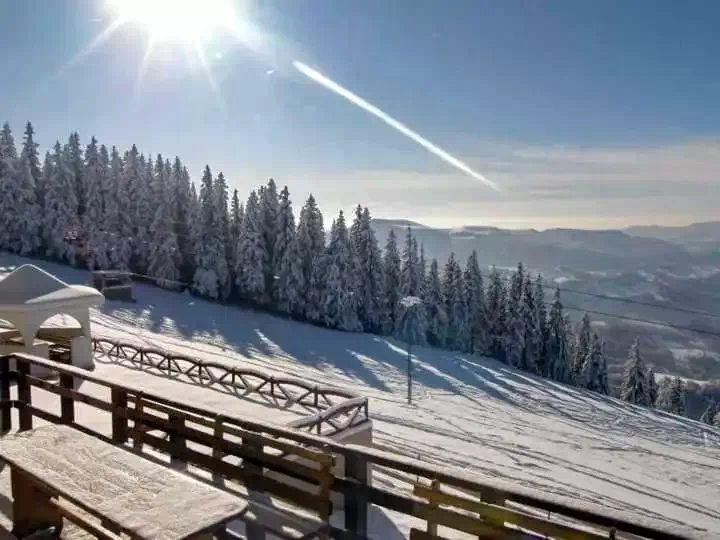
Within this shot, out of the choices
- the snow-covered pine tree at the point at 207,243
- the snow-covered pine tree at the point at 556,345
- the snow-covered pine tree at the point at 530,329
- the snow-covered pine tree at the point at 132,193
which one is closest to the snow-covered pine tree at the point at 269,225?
the snow-covered pine tree at the point at 207,243

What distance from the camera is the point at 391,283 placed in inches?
2004

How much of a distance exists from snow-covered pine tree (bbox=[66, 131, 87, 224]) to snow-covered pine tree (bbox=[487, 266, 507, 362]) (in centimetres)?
4063

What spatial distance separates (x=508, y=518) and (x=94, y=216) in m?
54.2

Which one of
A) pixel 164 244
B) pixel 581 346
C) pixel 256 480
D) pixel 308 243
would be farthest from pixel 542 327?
pixel 256 480

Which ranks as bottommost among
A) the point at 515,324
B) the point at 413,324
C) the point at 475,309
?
the point at 515,324

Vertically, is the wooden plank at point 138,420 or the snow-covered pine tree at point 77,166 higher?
the snow-covered pine tree at point 77,166

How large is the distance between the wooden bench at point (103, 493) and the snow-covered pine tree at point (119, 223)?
4927 centimetres

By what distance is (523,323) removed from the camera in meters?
50.1

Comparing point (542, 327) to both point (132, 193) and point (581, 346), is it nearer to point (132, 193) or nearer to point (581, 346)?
point (581, 346)

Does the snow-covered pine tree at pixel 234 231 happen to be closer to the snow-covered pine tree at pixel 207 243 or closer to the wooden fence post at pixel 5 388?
the snow-covered pine tree at pixel 207 243

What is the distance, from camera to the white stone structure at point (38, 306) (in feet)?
39.0

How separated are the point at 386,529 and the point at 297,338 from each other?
31445mm

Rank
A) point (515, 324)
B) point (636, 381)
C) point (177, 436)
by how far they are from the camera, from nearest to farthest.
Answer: point (177, 436) < point (636, 381) < point (515, 324)

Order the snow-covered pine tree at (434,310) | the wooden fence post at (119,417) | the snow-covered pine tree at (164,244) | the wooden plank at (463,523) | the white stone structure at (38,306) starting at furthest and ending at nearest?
the snow-covered pine tree at (434,310) → the snow-covered pine tree at (164,244) → the white stone structure at (38,306) → the wooden fence post at (119,417) → the wooden plank at (463,523)
